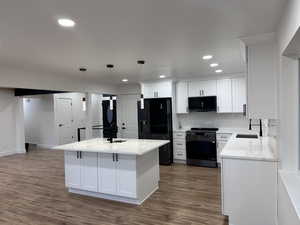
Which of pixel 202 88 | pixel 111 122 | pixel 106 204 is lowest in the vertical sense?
pixel 106 204

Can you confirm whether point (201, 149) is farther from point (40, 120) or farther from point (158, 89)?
point (40, 120)

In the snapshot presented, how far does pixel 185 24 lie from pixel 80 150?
2.44 metres

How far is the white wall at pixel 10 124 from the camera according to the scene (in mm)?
7031

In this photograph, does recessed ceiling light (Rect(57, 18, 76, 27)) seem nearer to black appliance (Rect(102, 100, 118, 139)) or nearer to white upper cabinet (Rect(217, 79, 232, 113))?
black appliance (Rect(102, 100, 118, 139))

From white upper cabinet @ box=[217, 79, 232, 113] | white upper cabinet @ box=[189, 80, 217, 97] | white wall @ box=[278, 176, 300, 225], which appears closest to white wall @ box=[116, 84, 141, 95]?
white upper cabinet @ box=[189, 80, 217, 97]

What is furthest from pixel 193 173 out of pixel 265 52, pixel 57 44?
pixel 57 44

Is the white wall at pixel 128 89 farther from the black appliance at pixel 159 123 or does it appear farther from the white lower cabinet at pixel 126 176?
the white lower cabinet at pixel 126 176

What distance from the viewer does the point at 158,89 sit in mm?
5957

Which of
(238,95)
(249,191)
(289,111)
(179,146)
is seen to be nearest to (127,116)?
(179,146)

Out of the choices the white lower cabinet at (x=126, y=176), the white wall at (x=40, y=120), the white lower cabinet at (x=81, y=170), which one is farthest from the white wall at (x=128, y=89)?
the white lower cabinet at (x=126, y=176)

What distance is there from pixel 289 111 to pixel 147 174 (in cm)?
233

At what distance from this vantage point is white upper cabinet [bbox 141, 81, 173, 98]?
5824mm

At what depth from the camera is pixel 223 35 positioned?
8.32ft

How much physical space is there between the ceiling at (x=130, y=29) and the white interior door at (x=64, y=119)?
4.64 meters
